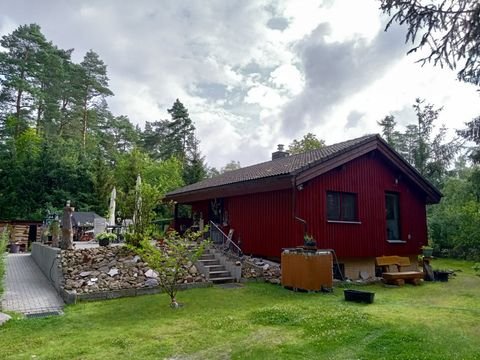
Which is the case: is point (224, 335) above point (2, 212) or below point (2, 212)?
below

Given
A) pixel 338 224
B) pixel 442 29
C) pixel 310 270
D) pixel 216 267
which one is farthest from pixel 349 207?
pixel 442 29

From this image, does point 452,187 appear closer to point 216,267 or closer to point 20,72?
point 216,267

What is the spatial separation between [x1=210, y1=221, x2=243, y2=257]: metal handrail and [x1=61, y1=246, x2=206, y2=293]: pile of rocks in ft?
5.94

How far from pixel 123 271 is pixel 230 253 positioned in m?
3.48

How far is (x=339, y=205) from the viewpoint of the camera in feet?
36.8

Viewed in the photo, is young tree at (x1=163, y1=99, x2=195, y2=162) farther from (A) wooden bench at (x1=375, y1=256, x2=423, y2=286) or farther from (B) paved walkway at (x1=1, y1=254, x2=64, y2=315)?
(A) wooden bench at (x1=375, y1=256, x2=423, y2=286)

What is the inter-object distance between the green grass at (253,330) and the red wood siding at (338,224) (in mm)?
2987

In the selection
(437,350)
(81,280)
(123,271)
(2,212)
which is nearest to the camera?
(437,350)

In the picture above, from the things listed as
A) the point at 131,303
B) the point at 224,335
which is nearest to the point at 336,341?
the point at 224,335

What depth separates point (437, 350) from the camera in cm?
416

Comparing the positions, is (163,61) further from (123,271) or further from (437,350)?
(437,350)

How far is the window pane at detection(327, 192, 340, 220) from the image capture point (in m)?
10.9

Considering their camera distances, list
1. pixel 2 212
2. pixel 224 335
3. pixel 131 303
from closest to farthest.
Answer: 1. pixel 224 335
2. pixel 131 303
3. pixel 2 212

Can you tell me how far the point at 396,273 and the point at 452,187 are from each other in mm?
19666
